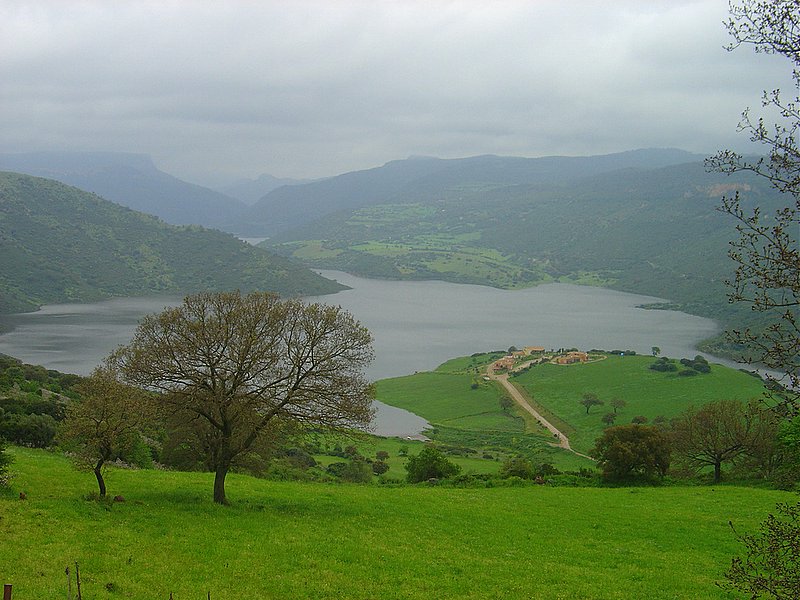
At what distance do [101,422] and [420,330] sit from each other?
445 feet

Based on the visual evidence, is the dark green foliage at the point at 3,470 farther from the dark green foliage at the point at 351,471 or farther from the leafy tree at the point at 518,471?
the leafy tree at the point at 518,471

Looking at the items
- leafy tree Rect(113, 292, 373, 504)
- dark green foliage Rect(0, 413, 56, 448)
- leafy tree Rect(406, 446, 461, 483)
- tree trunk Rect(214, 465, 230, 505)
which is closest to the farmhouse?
leafy tree Rect(406, 446, 461, 483)

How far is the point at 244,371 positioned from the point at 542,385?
79182mm

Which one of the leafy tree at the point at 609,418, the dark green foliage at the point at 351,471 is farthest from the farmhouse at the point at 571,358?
the dark green foliage at the point at 351,471

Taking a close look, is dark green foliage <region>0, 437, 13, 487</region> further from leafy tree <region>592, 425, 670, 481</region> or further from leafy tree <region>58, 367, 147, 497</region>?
leafy tree <region>592, 425, 670, 481</region>

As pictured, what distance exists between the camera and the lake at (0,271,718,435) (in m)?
108

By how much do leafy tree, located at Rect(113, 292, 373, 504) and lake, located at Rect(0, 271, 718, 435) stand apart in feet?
181

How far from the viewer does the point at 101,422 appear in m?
15.4

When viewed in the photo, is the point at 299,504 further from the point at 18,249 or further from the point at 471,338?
the point at 18,249

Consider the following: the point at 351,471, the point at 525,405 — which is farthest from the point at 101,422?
the point at 525,405

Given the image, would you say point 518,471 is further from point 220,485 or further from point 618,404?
point 618,404

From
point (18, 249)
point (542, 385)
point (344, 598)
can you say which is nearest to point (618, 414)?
point (542, 385)

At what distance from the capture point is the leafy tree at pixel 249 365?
1688 cm

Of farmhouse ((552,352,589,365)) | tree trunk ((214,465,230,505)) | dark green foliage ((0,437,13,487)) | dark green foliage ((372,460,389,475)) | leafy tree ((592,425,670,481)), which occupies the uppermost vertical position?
dark green foliage ((0,437,13,487))
